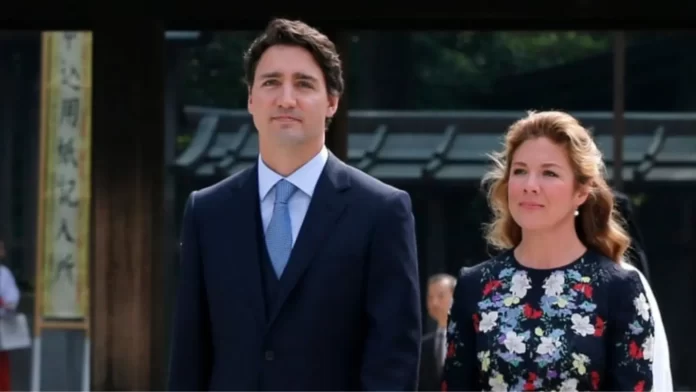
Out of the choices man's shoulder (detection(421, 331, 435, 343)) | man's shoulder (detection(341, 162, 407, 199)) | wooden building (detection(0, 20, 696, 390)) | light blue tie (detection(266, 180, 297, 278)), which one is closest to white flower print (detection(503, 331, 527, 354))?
man's shoulder (detection(341, 162, 407, 199))

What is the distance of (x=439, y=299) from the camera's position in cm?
668

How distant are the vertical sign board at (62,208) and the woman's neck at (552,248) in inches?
168

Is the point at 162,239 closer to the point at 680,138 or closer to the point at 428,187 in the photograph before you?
the point at 428,187

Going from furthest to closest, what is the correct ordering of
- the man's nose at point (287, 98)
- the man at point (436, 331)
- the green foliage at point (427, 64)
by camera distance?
the man at point (436, 331) < the green foliage at point (427, 64) < the man's nose at point (287, 98)

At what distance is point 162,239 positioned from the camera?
5.05m

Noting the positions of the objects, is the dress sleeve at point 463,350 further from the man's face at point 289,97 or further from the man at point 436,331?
the man at point 436,331

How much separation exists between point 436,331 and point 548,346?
3.83m

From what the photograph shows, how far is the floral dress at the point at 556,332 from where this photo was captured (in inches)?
115

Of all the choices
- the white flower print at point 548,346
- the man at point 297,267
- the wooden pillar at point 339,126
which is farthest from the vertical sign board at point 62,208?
the white flower print at point 548,346

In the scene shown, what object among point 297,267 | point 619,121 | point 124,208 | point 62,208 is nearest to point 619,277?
point 297,267

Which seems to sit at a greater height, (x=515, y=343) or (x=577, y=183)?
(x=577, y=183)

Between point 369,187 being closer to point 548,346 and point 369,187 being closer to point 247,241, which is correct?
point 247,241

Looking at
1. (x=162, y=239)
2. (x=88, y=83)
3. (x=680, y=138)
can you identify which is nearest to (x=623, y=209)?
(x=162, y=239)

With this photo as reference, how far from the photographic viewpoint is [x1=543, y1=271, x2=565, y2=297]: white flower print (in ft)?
9.77
